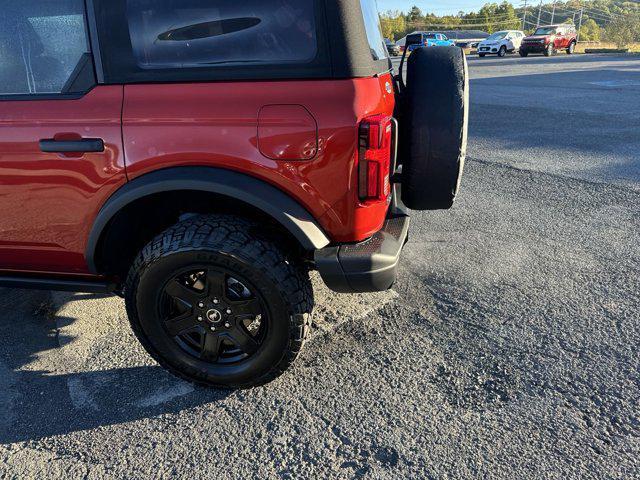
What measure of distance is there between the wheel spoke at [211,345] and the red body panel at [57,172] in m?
0.78

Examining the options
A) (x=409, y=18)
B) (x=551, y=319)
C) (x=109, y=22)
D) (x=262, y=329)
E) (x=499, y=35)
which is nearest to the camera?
(x=109, y=22)

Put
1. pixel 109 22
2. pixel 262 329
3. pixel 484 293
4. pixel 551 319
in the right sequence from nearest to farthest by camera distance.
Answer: pixel 109 22, pixel 262 329, pixel 551 319, pixel 484 293

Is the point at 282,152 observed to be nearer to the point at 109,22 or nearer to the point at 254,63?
the point at 254,63

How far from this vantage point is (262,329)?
2447 mm

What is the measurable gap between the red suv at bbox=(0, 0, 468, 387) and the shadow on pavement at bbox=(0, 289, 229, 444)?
14cm

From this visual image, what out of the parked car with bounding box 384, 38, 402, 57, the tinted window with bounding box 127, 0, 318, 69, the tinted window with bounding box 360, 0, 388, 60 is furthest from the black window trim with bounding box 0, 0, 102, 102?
the parked car with bounding box 384, 38, 402, 57

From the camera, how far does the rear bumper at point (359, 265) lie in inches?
90.0

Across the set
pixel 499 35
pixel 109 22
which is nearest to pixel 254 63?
pixel 109 22

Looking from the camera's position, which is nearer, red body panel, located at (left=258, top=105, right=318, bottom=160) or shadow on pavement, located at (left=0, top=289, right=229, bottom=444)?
red body panel, located at (left=258, top=105, right=318, bottom=160)

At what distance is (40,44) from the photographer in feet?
7.97

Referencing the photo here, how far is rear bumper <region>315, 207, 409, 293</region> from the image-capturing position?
2.29 m

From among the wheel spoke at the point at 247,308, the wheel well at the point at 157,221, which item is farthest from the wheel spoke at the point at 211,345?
the wheel well at the point at 157,221

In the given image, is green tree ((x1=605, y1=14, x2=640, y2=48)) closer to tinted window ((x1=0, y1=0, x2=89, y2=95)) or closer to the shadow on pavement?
tinted window ((x1=0, y1=0, x2=89, y2=95))

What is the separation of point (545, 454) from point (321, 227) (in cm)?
135
